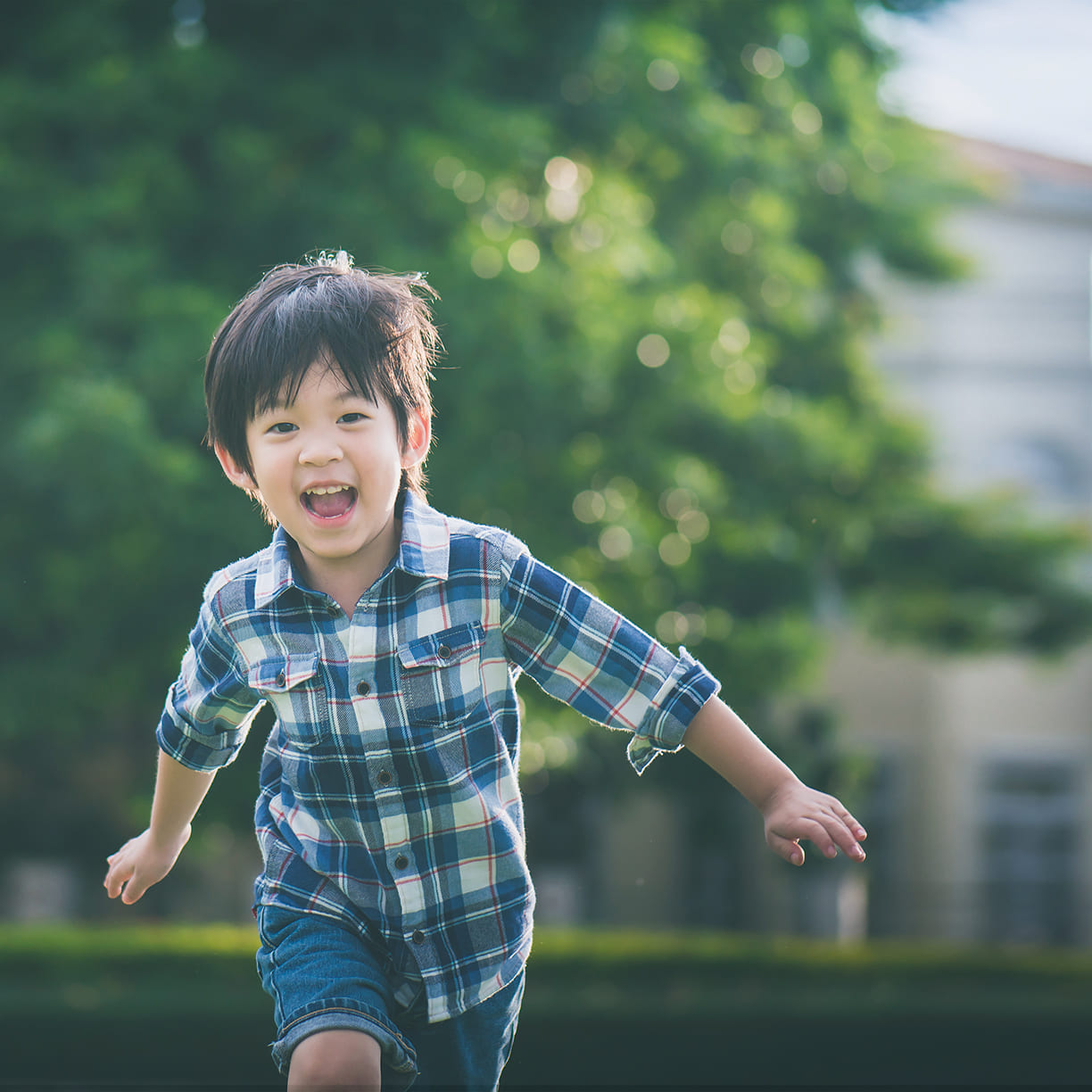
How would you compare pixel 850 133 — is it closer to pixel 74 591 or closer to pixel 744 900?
pixel 74 591

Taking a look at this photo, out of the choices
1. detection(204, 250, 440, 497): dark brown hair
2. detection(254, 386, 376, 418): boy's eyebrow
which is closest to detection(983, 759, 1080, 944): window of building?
detection(204, 250, 440, 497): dark brown hair

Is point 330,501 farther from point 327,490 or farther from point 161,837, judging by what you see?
point 161,837

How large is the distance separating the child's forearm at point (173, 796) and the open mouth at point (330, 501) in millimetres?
589

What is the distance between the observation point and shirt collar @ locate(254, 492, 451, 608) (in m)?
2.40

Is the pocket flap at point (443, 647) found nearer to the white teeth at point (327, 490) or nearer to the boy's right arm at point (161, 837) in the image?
the white teeth at point (327, 490)

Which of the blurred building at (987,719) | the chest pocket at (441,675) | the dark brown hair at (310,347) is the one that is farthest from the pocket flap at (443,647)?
the blurred building at (987,719)

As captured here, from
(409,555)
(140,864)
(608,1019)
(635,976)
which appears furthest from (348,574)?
(635,976)

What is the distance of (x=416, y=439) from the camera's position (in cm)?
250

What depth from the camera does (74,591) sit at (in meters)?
7.79

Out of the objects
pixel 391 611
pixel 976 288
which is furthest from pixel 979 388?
pixel 391 611

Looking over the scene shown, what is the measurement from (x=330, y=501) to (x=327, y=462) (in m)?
0.08

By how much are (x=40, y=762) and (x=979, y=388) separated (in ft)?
36.3

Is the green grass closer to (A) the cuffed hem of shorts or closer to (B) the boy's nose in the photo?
(A) the cuffed hem of shorts

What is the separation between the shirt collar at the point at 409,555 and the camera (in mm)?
2402
